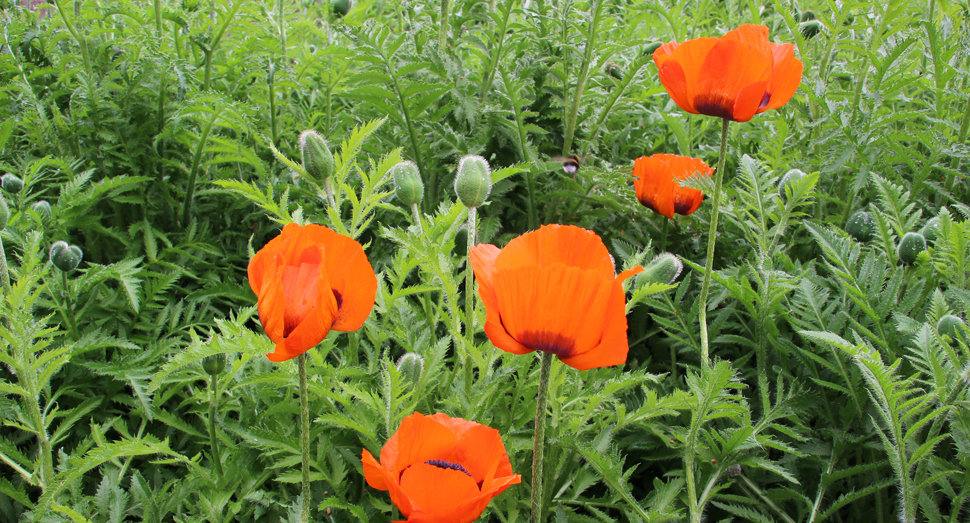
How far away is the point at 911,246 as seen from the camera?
1346mm

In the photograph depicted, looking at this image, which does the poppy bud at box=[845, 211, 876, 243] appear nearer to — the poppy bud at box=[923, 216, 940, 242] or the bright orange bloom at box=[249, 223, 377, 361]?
the poppy bud at box=[923, 216, 940, 242]

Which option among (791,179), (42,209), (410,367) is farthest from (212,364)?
(791,179)

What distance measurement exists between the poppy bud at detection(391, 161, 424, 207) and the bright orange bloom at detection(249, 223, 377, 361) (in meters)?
0.43

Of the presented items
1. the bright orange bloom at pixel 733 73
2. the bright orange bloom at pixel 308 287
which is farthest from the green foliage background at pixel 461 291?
the bright orange bloom at pixel 733 73

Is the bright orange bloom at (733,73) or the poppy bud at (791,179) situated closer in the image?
the bright orange bloom at (733,73)

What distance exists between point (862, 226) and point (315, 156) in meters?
1.40

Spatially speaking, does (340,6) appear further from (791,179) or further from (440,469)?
(440,469)

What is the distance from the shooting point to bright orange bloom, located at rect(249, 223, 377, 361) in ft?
2.31

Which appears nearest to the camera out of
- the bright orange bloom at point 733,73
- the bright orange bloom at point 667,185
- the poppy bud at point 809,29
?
the bright orange bloom at point 733,73

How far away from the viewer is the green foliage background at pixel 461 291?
1.05m

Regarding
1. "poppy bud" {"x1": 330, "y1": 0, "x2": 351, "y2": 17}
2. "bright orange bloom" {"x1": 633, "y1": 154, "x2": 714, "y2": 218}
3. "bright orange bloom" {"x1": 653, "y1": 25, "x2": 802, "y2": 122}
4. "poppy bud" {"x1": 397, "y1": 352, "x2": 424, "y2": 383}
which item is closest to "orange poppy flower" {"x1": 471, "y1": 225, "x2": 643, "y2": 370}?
"poppy bud" {"x1": 397, "y1": 352, "x2": 424, "y2": 383}

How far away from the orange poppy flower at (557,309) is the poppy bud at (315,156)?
440 millimetres

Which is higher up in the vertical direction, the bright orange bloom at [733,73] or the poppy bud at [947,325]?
the bright orange bloom at [733,73]

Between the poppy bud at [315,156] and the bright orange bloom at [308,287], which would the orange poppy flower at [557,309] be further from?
the poppy bud at [315,156]
